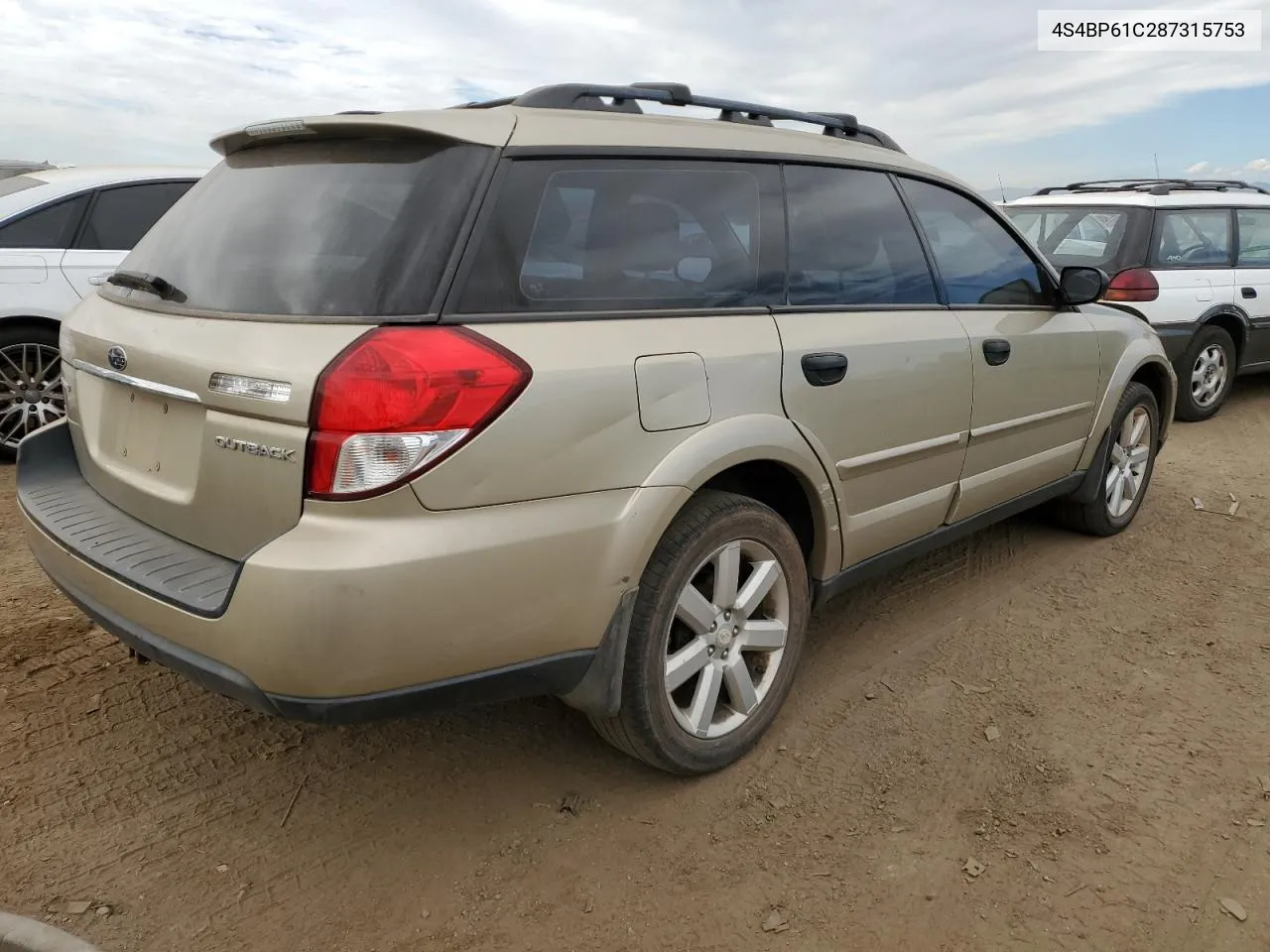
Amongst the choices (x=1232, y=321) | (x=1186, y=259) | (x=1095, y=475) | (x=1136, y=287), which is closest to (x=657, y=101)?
(x=1095, y=475)

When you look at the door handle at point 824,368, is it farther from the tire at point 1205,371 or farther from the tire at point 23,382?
the tire at point 1205,371

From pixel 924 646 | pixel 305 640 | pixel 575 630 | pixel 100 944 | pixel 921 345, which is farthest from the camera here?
pixel 924 646

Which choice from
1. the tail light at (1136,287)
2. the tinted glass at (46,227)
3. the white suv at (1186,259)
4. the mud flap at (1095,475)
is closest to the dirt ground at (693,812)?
the mud flap at (1095,475)

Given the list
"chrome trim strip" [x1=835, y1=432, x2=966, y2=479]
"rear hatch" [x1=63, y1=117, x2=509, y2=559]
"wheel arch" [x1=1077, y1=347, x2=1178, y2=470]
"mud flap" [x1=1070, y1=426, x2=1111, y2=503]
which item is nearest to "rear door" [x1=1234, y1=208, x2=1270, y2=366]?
"wheel arch" [x1=1077, y1=347, x2=1178, y2=470]

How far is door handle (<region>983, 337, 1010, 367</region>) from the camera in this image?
11.2 ft

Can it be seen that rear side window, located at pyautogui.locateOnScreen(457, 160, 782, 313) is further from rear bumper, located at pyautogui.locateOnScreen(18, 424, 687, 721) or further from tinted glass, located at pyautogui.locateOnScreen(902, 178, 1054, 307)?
tinted glass, located at pyautogui.locateOnScreen(902, 178, 1054, 307)

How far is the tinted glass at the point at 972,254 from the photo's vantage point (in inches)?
134

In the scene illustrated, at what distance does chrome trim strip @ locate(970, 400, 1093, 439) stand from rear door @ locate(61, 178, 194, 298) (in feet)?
15.0

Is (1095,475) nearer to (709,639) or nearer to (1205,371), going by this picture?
(709,639)

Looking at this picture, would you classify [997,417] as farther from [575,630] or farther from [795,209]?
[575,630]

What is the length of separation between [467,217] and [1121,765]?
2305mm

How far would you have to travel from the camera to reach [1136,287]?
679 centimetres

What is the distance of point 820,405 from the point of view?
108 inches

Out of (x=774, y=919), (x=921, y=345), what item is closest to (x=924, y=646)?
(x=921, y=345)
